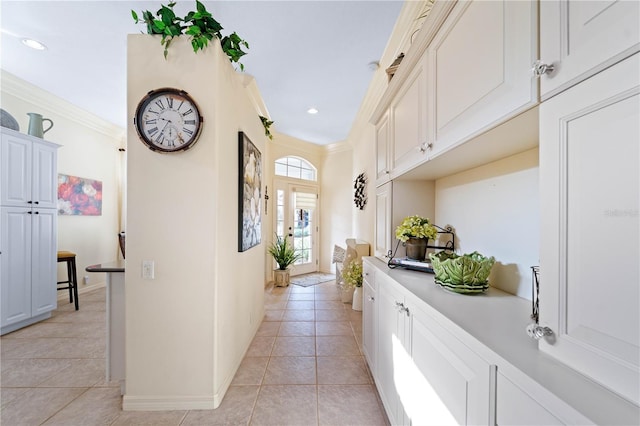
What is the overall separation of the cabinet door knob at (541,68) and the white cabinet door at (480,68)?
0.03m

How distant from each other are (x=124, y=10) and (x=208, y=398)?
3012 mm

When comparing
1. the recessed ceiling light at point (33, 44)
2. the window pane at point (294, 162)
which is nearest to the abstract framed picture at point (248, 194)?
the recessed ceiling light at point (33, 44)

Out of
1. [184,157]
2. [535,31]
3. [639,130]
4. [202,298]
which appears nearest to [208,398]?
[202,298]

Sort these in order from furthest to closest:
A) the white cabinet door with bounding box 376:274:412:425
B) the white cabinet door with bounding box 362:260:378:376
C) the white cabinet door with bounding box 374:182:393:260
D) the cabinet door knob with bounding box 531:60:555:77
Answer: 1. the white cabinet door with bounding box 374:182:393:260
2. the white cabinet door with bounding box 362:260:378:376
3. the white cabinet door with bounding box 376:274:412:425
4. the cabinet door knob with bounding box 531:60:555:77

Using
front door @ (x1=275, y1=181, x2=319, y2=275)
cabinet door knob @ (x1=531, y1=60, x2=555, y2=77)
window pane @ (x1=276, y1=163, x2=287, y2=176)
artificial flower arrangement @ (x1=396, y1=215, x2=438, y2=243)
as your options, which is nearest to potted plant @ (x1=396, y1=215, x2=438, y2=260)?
artificial flower arrangement @ (x1=396, y1=215, x2=438, y2=243)

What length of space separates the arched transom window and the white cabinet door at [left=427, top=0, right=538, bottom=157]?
4.13 metres

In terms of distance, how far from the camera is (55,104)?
3.50 m

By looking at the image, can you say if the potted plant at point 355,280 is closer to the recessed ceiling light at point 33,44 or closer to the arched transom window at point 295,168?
the arched transom window at point 295,168

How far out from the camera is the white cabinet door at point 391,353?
127 cm

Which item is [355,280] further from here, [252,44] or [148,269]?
[252,44]

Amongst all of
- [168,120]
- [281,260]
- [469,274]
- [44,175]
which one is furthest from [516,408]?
[44,175]

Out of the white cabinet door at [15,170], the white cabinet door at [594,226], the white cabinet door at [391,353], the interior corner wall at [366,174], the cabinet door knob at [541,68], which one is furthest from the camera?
the interior corner wall at [366,174]

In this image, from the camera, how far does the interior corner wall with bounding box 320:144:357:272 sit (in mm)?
5203

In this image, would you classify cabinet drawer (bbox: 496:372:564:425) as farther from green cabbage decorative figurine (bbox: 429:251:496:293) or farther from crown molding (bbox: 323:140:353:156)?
crown molding (bbox: 323:140:353:156)
